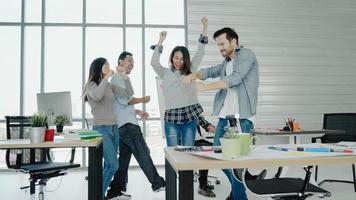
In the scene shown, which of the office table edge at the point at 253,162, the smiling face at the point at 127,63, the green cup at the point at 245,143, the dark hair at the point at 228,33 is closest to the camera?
the office table edge at the point at 253,162

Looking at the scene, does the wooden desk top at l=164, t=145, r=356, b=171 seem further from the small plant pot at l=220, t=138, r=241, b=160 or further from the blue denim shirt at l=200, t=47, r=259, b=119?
the blue denim shirt at l=200, t=47, r=259, b=119

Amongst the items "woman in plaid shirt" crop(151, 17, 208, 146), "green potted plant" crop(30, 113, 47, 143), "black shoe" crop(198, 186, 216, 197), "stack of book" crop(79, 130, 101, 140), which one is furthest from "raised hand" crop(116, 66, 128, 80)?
"black shoe" crop(198, 186, 216, 197)

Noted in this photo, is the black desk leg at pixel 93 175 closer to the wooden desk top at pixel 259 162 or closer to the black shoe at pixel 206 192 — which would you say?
the wooden desk top at pixel 259 162

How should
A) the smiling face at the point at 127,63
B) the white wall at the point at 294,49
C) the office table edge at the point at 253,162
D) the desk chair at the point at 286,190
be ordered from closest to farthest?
1. the office table edge at the point at 253,162
2. the desk chair at the point at 286,190
3. the smiling face at the point at 127,63
4. the white wall at the point at 294,49

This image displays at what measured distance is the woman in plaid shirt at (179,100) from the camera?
258 centimetres

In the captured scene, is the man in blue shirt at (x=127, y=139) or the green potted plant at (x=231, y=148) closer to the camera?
the green potted plant at (x=231, y=148)

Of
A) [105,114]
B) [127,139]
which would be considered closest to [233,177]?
[105,114]

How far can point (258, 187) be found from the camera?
1.61 m

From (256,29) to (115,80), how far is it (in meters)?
3.55

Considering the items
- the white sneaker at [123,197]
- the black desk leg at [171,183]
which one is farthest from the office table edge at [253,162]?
the white sneaker at [123,197]

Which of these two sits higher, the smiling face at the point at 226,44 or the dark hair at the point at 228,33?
the dark hair at the point at 228,33

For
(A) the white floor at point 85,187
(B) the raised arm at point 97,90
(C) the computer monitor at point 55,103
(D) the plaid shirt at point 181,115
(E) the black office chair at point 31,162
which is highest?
(B) the raised arm at point 97,90

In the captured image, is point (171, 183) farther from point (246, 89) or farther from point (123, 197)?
point (123, 197)

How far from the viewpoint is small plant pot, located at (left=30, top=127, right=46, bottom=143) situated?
1.85m
